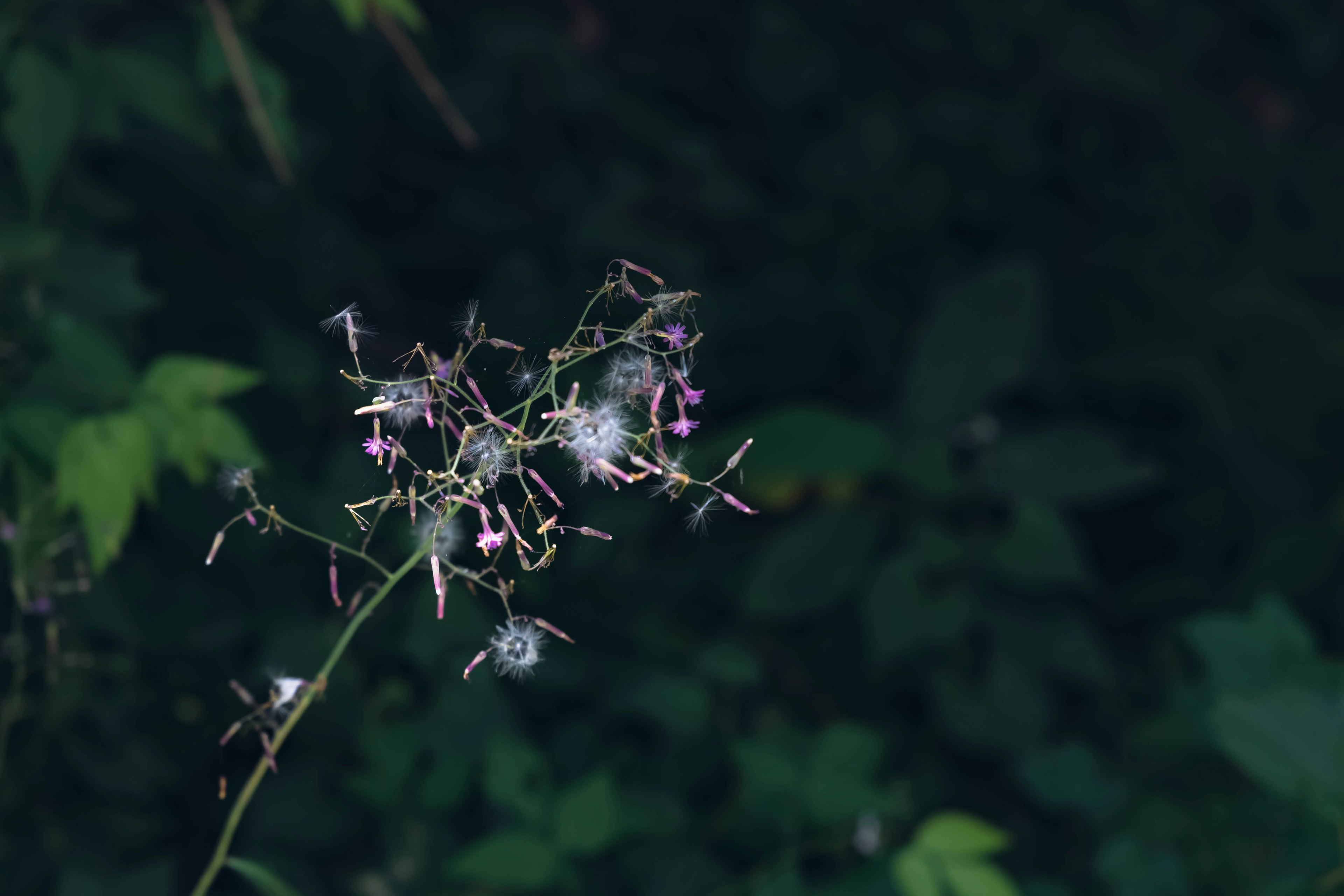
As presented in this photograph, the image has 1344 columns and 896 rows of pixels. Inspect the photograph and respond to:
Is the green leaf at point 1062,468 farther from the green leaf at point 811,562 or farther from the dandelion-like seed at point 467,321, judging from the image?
the dandelion-like seed at point 467,321

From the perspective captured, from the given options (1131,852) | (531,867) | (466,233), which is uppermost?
(466,233)

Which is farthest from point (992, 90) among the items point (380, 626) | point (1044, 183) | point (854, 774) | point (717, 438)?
point (380, 626)

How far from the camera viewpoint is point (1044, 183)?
2.20 metres

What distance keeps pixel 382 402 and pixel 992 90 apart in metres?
1.83

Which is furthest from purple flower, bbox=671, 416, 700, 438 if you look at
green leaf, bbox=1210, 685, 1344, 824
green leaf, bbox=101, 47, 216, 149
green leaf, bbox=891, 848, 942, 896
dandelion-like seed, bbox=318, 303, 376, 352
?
green leaf, bbox=1210, 685, 1344, 824

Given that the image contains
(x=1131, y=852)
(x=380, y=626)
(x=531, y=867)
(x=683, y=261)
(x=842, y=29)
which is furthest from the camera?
(x=842, y=29)

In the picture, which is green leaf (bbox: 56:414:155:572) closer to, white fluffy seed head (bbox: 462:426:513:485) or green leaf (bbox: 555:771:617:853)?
white fluffy seed head (bbox: 462:426:513:485)

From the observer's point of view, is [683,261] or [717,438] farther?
[683,261]

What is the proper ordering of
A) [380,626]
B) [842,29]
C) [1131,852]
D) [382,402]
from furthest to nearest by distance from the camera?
1. [842,29]
2. [380,626]
3. [1131,852]
4. [382,402]

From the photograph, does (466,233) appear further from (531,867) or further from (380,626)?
(531,867)

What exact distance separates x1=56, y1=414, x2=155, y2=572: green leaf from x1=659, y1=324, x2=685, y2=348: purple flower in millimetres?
667

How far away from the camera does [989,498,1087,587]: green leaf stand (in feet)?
5.74

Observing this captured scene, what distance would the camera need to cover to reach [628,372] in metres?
0.70

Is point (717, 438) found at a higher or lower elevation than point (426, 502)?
higher
